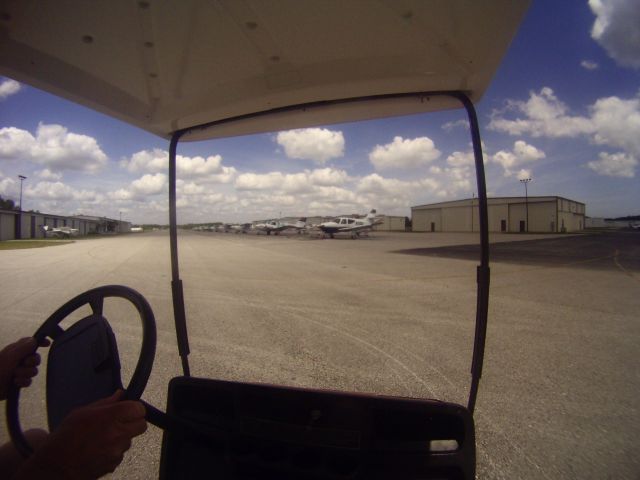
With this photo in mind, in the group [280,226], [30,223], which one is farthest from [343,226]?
[30,223]

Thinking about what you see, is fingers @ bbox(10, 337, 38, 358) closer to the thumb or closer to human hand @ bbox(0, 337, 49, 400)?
human hand @ bbox(0, 337, 49, 400)

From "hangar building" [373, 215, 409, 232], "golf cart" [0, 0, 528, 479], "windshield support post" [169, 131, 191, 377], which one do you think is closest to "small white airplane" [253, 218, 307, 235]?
"hangar building" [373, 215, 409, 232]

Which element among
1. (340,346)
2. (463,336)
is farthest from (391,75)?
(463,336)

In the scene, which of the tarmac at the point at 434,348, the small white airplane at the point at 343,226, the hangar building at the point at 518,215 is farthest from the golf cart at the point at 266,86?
the hangar building at the point at 518,215

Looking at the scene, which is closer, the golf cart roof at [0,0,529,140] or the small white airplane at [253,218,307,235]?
the golf cart roof at [0,0,529,140]

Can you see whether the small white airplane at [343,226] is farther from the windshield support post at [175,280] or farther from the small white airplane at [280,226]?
the windshield support post at [175,280]

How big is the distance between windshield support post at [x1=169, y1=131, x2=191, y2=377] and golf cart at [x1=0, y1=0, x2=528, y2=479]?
0.42 metres

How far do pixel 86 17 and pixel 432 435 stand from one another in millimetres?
2292

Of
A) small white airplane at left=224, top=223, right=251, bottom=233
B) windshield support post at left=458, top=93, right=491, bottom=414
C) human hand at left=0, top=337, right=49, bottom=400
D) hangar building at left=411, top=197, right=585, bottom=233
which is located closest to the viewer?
human hand at left=0, top=337, right=49, bottom=400

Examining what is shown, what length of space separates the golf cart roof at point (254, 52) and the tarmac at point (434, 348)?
224 cm

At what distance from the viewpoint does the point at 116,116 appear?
6.24 ft

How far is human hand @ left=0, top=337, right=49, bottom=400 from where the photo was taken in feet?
4.34

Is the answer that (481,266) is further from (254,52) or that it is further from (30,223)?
(30,223)

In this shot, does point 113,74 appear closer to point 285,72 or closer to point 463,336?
point 285,72
